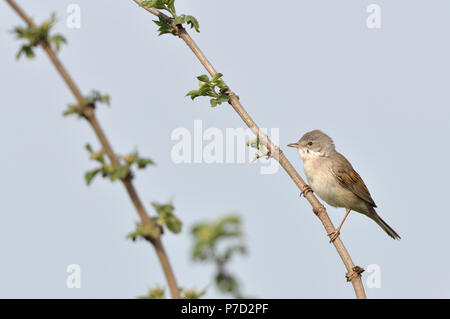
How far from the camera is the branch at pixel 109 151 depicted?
1.88 m

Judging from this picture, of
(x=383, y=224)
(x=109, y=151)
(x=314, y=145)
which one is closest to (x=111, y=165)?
(x=109, y=151)

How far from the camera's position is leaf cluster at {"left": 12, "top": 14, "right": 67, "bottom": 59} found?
6.55 ft

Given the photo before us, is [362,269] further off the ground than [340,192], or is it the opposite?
[340,192]

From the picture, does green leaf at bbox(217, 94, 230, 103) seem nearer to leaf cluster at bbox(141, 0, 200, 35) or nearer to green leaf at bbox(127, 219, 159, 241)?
leaf cluster at bbox(141, 0, 200, 35)

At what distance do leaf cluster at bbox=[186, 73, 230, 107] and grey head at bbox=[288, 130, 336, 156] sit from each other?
573cm

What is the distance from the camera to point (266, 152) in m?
4.36

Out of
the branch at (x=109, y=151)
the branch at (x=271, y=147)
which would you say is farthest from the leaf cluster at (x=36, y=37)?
the branch at (x=271, y=147)

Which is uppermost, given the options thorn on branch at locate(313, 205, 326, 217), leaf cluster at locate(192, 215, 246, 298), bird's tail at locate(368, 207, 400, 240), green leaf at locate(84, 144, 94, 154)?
bird's tail at locate(368, 207, 400, 240)

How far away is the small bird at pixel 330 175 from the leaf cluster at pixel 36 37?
7.86 meters

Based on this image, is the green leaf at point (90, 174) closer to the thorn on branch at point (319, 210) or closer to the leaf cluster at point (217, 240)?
the leaf cluster at point (217, 240)

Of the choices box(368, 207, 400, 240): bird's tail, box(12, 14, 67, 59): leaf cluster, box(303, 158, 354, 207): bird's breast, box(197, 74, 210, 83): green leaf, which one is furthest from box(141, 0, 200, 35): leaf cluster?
box(368, 207, 400, 240): bird's tail
